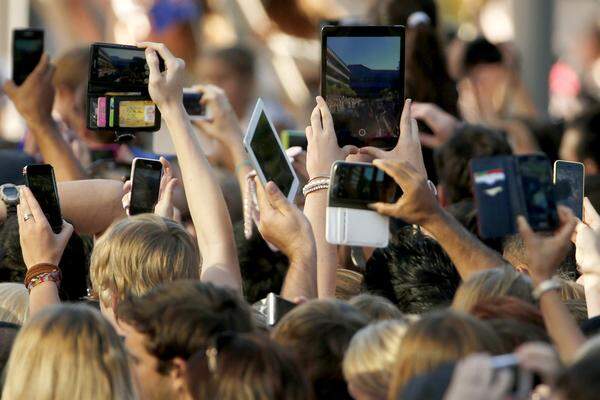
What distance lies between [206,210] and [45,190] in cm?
54

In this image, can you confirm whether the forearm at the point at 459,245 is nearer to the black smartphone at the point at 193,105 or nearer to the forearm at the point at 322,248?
the forearm at the point at 322,248

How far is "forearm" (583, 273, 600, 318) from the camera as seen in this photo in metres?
4.64

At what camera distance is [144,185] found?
18.1ft

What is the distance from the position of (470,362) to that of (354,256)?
2.18m

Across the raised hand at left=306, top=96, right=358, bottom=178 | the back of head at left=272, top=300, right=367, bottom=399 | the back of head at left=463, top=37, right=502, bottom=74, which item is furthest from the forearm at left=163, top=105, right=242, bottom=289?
the back of head at left=463, top=37, right=502, bottom=74

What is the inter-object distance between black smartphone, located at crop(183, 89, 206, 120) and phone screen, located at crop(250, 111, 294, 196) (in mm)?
1201

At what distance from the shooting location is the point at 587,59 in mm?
13438

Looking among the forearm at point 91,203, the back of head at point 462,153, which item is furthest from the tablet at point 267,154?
the back of head at point 462,153

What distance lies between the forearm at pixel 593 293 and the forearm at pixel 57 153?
272 centimetres

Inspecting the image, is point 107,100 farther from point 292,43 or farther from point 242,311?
point 292,43

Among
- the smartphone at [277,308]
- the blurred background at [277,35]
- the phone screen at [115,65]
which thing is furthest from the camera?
the blurred background at [277,35]

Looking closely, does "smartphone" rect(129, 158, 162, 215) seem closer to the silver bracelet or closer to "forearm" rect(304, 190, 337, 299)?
"forearm" rect(304, 190, 337, 299)

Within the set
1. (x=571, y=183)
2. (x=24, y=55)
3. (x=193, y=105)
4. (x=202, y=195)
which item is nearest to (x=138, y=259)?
(x=202, y=195)

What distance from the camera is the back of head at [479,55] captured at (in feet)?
33.1
